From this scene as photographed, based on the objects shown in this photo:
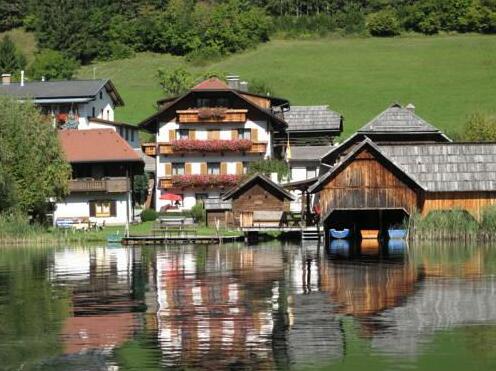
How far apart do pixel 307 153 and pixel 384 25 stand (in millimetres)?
60140

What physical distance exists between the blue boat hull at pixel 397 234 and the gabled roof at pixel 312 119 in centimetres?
3926

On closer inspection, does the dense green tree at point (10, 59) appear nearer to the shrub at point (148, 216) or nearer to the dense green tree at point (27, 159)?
the shrub at point (148, 216)

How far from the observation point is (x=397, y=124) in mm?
87188

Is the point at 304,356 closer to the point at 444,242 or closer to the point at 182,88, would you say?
the point at 444,242

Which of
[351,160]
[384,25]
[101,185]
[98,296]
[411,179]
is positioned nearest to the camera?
[98,296]

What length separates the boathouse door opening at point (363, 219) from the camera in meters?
75.2

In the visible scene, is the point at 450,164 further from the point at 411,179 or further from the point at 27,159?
the point at 27,159

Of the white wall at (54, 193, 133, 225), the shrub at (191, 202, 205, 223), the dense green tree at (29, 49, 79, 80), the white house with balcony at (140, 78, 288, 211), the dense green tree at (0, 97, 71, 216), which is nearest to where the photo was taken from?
the dense green tree at (0, 97, 71, 216)

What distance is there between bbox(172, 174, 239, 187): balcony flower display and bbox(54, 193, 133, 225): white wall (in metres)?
5.79

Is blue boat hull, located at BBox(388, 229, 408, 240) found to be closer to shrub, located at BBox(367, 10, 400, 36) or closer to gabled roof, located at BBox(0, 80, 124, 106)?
gabled roof, located at BBox(0, 80, 124, 106)

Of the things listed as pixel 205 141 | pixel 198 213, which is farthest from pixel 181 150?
pixel 198 213

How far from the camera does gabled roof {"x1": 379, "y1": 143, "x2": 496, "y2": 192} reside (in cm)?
7294

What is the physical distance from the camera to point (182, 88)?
137 m

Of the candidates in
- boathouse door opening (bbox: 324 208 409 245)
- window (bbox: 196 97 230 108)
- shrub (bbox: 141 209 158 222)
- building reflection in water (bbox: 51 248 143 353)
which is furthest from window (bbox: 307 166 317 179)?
building reflection in water (bbox: 51 248 143 353)
